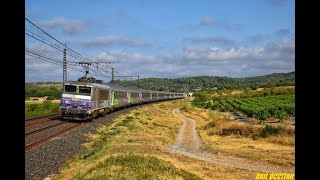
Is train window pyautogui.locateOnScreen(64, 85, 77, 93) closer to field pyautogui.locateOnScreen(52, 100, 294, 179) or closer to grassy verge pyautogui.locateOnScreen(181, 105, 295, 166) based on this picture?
field pyautogui.locateOnScreen(52, 100, 294, 179)

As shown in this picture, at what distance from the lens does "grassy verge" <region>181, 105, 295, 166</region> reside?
73.9 feet

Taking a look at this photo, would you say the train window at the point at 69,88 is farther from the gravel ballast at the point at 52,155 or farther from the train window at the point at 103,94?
the gravel ballast at the point at 52,155

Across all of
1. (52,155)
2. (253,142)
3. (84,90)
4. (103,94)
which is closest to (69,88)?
(84,90)

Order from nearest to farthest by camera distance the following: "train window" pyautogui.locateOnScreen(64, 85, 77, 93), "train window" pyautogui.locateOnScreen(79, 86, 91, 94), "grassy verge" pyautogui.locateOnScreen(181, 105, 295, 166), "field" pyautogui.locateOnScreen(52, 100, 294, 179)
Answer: "field" pyautogui.locateOnScreen(52, 100, 294, 179), "grassy verge" pyautogui.locateOnScreen(181, 105, 295, 166), "train window" pyautogui.locateOnScreen(79, 86, 91, 94), "train window" pyautogui.locateOnScreen(64, 85, 77, 93)

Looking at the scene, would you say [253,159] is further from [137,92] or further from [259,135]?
[137,92]

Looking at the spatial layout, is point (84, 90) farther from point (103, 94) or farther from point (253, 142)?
point (253, 142)

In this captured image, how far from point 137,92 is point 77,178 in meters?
56.7

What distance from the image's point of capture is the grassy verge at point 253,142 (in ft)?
73.9

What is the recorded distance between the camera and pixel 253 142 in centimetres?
3094

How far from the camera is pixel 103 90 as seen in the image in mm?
35000

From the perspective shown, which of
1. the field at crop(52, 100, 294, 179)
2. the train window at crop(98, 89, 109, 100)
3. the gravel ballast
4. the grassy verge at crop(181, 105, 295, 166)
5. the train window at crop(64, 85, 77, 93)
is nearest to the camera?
the field at crop(52, 100, 294, 179)

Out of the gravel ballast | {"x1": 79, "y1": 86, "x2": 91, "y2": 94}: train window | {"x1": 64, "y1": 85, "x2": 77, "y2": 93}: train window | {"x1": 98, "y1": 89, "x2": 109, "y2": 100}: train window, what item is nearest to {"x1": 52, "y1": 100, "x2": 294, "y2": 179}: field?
the gravel ballast

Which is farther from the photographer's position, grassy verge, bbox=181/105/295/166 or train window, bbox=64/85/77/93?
train window, bbox=64/85/77/93
